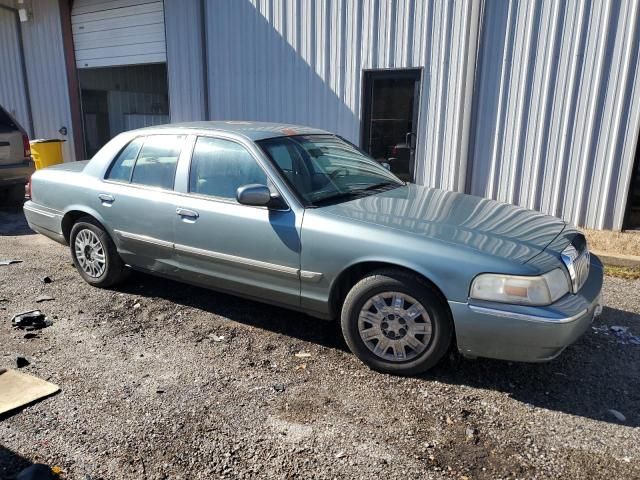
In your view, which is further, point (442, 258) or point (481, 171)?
point (481, 171)

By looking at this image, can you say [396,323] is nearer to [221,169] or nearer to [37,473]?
[221,169]

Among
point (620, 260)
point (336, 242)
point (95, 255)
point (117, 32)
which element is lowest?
point (620, 260)

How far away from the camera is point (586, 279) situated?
Result: 3.36 m

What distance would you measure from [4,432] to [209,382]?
1146mm

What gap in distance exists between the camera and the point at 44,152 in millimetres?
10375

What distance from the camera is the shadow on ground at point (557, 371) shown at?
3039 millimetres

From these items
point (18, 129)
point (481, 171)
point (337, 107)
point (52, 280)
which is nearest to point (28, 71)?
point (18, 129)

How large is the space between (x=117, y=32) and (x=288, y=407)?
424 inches

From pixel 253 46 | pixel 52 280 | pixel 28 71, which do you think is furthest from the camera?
pixel 28 71

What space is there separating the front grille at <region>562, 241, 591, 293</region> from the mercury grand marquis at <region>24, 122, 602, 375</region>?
18mm

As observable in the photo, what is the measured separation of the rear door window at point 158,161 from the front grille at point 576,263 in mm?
3038

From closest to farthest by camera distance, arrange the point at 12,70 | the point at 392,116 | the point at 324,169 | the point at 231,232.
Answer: the point at 231,232, the point at 324,169, the point at 392,116, the point at 12,70

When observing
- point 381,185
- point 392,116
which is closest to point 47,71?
point 392,116

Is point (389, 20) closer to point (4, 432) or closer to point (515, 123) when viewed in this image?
point (515, 123)
